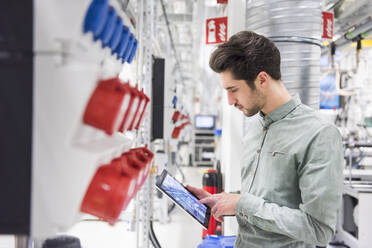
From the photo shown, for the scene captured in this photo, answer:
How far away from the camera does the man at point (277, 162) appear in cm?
106

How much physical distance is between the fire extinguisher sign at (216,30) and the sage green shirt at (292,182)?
173 cm

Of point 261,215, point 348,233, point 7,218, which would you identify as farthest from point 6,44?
point 348,233

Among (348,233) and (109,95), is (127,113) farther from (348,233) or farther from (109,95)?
(348,233)

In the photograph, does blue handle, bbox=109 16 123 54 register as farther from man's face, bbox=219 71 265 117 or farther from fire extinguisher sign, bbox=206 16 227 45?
fire extinguisher sign, bbox=206 16 227 45

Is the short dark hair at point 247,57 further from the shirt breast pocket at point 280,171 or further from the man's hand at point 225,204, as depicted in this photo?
the man's hand at point 225,204

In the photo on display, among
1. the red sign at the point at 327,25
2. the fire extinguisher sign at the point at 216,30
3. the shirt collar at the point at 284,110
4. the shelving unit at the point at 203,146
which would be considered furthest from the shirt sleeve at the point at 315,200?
the shelving unit at the point at 203,146

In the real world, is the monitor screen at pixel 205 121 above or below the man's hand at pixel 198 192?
above

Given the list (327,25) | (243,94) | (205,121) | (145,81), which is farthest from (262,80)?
(205,121)

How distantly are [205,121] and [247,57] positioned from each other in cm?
900

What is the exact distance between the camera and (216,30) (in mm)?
2955

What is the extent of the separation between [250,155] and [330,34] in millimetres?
1824

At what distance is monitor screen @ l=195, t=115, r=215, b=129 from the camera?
10094mm

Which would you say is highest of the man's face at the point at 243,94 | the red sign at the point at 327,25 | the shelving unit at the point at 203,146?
the red sign at the point at 327,25

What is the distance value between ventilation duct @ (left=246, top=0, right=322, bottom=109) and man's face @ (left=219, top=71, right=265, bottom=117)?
0.75 meters
